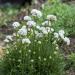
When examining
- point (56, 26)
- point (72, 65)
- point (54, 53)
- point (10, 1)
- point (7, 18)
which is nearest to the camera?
point (54, 53)

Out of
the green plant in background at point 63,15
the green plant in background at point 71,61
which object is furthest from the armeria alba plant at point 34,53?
the green plant in background at point 63,15

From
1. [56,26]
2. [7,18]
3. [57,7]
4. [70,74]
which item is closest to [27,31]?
[70,74]

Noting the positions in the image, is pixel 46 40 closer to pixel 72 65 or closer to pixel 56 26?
pixel 72 65

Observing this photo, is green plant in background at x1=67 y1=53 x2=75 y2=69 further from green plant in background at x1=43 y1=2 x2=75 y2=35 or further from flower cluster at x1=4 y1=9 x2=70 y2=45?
green plant in background at x1=43 y1=2 x2=75 y2=35

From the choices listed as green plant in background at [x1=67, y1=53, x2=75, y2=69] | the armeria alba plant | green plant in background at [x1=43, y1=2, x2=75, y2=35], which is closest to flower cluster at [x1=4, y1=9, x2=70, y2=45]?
the armeria alba plant

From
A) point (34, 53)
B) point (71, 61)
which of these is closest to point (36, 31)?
point (34, 53)
